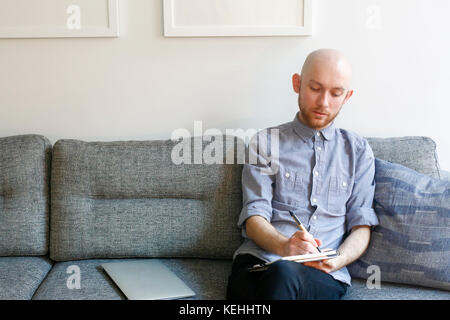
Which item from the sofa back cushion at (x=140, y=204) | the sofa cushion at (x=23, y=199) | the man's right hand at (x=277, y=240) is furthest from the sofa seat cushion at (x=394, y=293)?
the sofa cushion at (x=23, y=199)

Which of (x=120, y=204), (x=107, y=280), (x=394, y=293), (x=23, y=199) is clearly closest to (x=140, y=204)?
(x=120, y=204)

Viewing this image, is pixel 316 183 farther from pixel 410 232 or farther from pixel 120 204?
pixel 120 204

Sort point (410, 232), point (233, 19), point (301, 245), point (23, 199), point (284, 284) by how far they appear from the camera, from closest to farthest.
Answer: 1. point (284, 284)
2. point (301, 245)
3. point (410, 232)
4. point (23, 199)
5. point (233, 19)

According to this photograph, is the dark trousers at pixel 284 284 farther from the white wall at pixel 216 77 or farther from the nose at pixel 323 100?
the white wall at pixel 216 77

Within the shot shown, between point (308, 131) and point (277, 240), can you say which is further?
point (308, 131)

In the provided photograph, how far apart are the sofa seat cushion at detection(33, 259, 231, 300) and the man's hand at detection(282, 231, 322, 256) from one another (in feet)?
0.90

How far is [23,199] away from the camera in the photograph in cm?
181

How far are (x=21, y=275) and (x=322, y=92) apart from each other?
1.22 m

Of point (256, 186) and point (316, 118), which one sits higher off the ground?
point (316, 118)

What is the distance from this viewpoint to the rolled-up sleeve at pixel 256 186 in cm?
167

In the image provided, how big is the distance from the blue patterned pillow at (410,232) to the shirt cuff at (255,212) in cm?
34

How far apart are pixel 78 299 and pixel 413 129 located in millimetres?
1515
